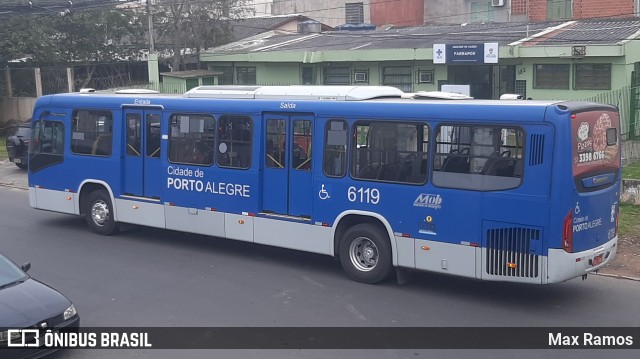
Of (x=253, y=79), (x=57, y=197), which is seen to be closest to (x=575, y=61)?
(x=253, y=79)

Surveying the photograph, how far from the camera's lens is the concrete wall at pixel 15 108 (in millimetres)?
33969

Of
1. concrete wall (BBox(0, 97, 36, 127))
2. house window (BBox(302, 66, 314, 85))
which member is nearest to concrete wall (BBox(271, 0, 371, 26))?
house window (BBox(302, 66, 314, 85))

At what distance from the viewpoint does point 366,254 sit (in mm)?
11492

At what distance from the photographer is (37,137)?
1614 centimetres

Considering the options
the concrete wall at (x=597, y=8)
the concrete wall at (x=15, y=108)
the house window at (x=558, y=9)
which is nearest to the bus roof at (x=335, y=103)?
the concrete wall at (x=15, y=108)

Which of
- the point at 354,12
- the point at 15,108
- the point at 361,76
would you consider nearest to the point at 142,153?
the point at 361,76

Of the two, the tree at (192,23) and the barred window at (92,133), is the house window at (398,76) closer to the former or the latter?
the tree at (192,23)

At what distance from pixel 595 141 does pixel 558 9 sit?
85.3 ft

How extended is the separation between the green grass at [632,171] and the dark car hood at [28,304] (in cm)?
1330

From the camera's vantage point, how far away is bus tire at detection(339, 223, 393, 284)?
11.2m

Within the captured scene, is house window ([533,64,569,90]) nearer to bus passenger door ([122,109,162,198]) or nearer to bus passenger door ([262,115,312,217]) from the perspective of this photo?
bus passenger door ([262,115,312,217])

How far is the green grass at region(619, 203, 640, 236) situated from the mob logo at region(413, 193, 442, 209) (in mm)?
5266

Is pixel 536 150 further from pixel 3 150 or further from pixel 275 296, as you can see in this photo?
pixel 3 150

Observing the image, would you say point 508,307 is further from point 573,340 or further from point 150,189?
point 150,189
